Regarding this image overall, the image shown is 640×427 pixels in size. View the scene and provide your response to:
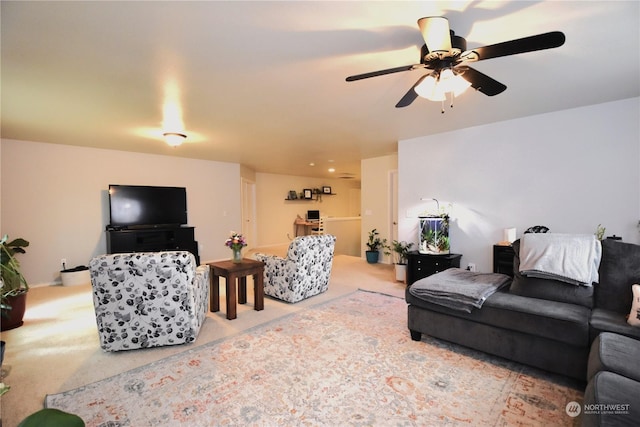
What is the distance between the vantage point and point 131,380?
7.43 feet

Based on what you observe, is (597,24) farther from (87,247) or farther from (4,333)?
(87,247)

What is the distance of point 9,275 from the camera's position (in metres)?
2.24

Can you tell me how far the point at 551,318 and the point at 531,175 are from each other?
97.6 inches

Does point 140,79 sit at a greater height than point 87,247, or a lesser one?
greater

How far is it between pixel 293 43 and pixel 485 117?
3009 mm

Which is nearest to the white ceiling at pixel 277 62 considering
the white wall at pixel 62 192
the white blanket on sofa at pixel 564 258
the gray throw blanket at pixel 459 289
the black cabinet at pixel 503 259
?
the white wall at pixel 62 192

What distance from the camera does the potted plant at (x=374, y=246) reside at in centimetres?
673

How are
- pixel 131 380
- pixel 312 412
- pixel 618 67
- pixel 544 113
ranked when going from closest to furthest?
pixel 312 412 → pixel 131 380 → pixel 618 67 → pixel 544 113

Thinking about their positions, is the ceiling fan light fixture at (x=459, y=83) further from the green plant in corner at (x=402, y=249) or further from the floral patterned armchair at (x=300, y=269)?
the green plant in corner at (x=402, y=249)

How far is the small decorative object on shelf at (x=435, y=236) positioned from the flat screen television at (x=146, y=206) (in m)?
4.87

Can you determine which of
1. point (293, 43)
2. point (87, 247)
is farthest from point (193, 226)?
point (293, 43)

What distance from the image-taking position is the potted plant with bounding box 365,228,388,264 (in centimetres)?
673

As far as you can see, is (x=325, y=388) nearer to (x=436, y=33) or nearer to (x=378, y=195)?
(x=436, y=33)

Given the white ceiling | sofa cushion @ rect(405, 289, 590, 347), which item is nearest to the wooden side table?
the white ceiling
